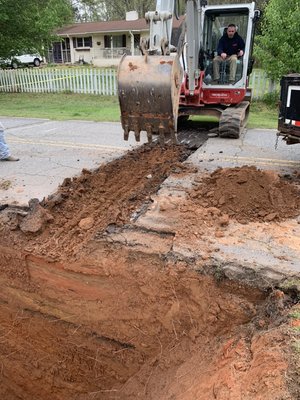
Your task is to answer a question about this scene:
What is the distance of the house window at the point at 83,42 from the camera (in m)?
41.8

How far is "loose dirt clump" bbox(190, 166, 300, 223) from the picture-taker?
4926 mm

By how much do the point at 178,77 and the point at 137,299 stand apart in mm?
3292

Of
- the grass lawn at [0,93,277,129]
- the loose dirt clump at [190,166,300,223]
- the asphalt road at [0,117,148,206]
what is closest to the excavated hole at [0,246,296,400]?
the loose dirt clump at [190,166,300,223]

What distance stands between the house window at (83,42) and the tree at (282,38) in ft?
103

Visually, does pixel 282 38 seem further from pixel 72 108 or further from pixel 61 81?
pixel 61 81

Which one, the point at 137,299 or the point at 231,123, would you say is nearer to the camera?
the point at 137,299

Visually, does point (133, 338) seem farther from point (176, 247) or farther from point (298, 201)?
point (298, 201)

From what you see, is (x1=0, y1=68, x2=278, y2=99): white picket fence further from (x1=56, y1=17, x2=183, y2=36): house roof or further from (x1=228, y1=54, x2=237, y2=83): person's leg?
(x1=56, y1=17, x2=183, y2=36): house roof

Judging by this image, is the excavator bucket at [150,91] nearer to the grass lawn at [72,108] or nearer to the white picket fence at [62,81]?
the grass lawn at [72,108]

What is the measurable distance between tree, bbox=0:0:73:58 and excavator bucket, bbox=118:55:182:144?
1637 centimetres

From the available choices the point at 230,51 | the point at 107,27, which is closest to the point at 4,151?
the point at 230,51

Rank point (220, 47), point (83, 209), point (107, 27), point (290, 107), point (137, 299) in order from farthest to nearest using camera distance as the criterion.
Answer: point (107, 27) → point (220, 47) → point (290, 107) → point (83, 209) → point (137, 299)

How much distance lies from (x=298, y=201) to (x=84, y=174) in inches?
138

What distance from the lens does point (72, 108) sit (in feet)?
51.3
